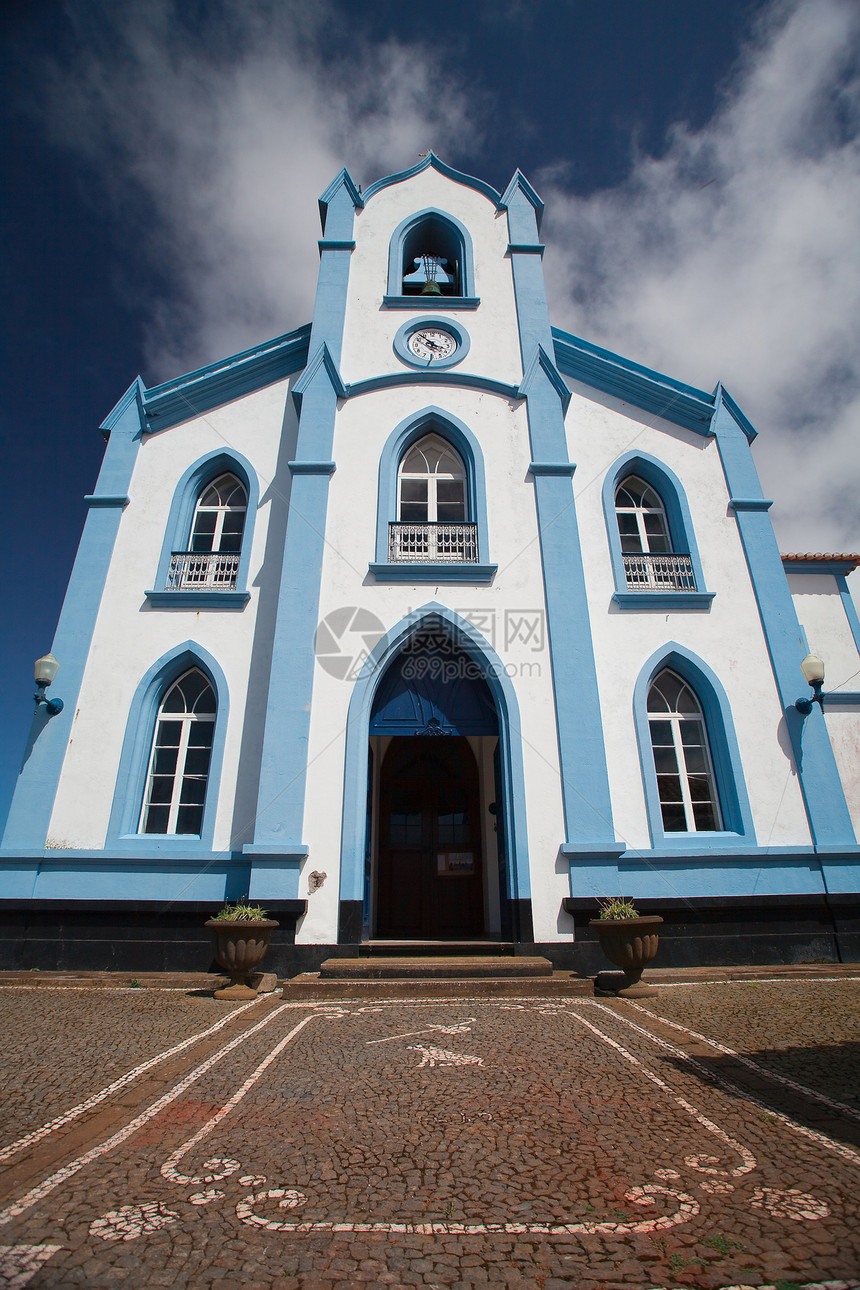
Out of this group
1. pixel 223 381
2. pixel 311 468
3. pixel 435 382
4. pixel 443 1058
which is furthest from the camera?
pixel 223 381

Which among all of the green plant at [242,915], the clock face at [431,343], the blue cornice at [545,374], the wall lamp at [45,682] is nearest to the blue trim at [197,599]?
the wall lamp at [45,682]

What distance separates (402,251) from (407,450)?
4.86m

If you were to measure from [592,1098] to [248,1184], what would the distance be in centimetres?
196

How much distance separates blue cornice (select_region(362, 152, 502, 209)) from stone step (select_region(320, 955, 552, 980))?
13377mm

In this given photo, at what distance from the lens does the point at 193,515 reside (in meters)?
9.93

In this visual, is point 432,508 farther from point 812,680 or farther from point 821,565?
point 821,565

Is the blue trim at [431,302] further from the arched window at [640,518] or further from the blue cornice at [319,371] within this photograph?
the arched window at [640,518]

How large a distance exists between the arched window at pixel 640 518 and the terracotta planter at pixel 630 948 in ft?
18.7

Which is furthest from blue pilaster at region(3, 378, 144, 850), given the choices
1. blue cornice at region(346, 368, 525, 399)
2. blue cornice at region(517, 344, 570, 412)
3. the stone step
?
blue cornice at region(517, 344, 570, 412)

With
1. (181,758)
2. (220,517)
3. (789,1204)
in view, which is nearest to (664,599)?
(220,517)

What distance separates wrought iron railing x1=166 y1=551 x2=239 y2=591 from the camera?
364 inches

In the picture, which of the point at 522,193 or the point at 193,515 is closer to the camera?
the point at 193,515

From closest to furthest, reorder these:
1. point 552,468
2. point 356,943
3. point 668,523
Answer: point 356,943
point 552,468
point 668,523

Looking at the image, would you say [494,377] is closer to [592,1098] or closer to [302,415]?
[302,415]
